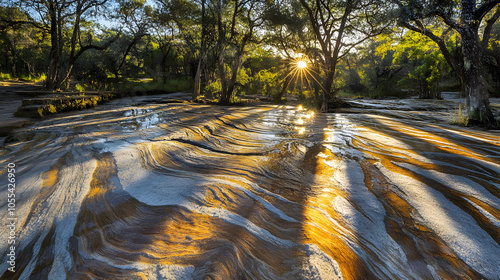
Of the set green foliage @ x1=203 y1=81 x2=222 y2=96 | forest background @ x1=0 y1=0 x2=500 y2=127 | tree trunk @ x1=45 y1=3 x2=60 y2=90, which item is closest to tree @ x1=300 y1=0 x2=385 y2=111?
forest background @ x1=0 y1=0 x2=500 y2=127

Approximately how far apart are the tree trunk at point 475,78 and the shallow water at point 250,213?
12.8 feet

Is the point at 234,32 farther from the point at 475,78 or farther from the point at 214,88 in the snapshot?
the point at 475,78

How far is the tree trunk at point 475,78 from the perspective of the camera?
5.58m

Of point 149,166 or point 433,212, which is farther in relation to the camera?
point 149,166

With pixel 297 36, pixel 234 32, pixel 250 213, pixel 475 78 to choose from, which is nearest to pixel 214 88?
pixel 234 32

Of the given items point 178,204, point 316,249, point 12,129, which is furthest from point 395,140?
point 12,129

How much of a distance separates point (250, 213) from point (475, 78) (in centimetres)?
758

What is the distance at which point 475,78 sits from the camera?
5.66 meters

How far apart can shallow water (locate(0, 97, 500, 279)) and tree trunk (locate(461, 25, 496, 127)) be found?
3.90 meters

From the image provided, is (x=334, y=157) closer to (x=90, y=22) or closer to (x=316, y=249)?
(x=316, y=249)

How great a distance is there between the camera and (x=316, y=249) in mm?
1239

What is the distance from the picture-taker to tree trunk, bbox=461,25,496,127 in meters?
5.58

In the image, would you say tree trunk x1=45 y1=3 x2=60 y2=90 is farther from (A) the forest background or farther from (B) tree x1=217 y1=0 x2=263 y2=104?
(B) tree x1=217 y1=0 x2=263 y2=104

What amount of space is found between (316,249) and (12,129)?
5.37 meters
